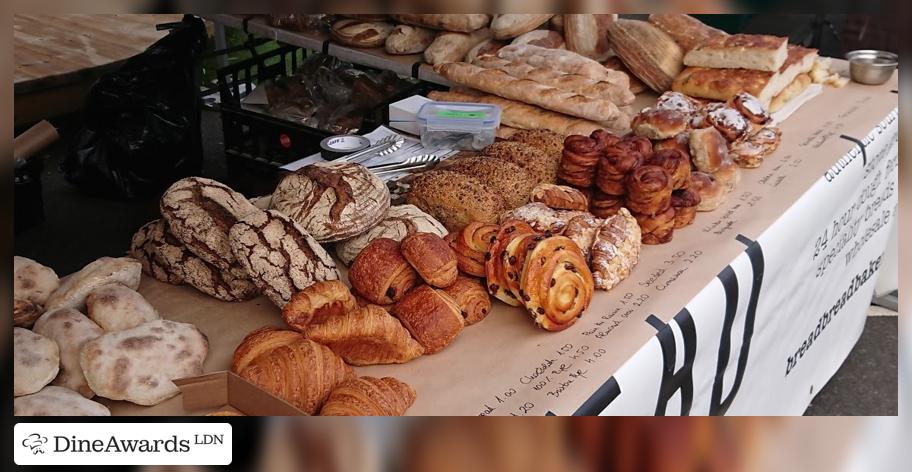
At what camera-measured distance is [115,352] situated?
1.36 meters

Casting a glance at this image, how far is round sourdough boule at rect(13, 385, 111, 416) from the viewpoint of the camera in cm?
117

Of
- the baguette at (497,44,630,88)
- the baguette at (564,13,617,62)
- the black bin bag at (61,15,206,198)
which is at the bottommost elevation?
the black bin bag at (61,15,206,198)

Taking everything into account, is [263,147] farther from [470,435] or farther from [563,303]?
[470,435]

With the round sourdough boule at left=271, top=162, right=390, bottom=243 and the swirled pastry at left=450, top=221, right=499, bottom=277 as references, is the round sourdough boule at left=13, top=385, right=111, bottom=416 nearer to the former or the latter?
the round sourdough boule at left=271, top=162, right=390, bottom=243

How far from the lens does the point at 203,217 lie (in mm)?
1679

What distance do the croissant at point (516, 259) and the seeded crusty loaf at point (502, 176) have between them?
0.37 meters

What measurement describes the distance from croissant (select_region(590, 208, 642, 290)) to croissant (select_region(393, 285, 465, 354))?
38cm

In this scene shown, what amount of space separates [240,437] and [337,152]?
190 centimetres

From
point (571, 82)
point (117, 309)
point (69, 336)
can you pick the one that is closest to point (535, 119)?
point (571, 82)

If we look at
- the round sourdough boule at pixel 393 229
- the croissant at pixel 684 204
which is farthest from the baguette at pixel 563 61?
the round sourdough boule at pixel 393 229

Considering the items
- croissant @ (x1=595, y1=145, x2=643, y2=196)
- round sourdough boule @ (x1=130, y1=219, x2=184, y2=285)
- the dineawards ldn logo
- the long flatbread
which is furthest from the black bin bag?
the dineawards ldn logo

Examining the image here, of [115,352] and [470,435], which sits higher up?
[470,435]

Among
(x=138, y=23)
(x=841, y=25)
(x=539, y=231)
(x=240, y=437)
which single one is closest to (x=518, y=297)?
(x=539, y=231)

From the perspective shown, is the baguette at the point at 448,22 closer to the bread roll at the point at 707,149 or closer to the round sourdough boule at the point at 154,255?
the bread roll at the point at 707,149
